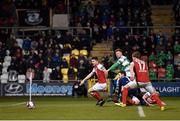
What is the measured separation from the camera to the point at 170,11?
40.7 m

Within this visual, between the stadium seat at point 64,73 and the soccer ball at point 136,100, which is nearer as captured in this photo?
the soccer ball at point 136,100

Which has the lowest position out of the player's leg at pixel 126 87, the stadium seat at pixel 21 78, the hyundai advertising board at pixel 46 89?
the hyundai advertising board at pixel 46 89

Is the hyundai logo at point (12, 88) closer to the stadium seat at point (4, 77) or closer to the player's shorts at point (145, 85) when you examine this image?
the stadium seat at point (4, 77)

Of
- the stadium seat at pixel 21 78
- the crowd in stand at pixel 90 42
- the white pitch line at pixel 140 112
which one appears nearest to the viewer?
the white pitch line at pixel 140 112

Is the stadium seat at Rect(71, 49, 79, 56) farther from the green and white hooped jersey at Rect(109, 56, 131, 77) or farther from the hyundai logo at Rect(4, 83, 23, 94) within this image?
the green and white hooped jersey at Rect(109, 56, 131, 77)

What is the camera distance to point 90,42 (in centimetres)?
3631

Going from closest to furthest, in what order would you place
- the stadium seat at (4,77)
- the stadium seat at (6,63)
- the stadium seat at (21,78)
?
the stadium seat at (21,78)
the stadium seat at (4,77)
the stadium seat at (6,63)

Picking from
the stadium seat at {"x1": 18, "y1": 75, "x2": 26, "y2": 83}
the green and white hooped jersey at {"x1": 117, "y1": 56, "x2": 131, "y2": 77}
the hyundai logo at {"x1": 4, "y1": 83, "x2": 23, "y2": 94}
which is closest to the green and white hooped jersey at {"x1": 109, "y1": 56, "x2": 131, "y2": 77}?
the green and white hooped jersey at {"x1": 117, "y1": 56, "x2": 131, "y2": 77}

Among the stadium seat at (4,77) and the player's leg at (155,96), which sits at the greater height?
the player's leg at (155,96)

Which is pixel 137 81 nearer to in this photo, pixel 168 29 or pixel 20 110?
pixel 20 110

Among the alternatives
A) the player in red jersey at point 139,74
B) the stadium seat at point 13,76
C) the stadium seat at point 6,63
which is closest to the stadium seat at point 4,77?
the stadium seat at point 13,76

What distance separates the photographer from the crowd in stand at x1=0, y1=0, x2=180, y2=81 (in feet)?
110

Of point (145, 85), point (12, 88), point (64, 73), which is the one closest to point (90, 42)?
point (64, 73)

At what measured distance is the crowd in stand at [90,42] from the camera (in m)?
33.5
